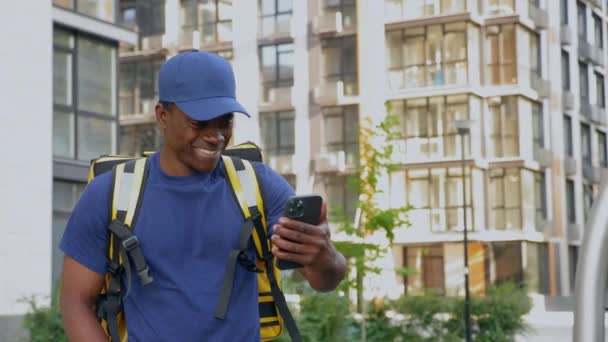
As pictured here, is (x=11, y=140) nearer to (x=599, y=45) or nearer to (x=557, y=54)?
(x=557, y=54)

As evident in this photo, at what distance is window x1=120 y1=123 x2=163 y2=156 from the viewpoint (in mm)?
46906

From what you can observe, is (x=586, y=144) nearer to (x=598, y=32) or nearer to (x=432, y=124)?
(x=598, y=32)

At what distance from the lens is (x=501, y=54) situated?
45.3 m

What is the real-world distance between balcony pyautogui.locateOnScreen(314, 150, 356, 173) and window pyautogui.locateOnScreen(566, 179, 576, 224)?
33.2 ft

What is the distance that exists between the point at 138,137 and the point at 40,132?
29.8 meters

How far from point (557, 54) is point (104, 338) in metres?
47.5

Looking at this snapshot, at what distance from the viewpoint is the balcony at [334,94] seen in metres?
43.9

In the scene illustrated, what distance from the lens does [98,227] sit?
2.72 meters

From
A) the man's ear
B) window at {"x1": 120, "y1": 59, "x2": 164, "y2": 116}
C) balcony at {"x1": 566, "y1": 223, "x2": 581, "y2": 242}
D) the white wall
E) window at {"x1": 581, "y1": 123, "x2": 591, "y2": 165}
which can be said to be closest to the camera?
the man's ear

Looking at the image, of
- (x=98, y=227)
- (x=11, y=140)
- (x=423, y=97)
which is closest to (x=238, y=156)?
(x=98, y=227)

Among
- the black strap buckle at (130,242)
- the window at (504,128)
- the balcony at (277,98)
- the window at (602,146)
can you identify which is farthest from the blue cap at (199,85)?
the window at (602,146)

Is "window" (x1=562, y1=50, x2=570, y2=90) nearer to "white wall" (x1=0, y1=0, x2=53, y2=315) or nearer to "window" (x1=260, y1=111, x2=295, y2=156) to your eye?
"window" (x1=260, y1=111, x2=295, y2=156)

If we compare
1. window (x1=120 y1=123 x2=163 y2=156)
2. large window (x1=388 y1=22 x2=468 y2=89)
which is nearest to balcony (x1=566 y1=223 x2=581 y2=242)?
large window (x1=388 y1=22 x2=468 y2=89)

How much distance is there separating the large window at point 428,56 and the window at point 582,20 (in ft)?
29.8
